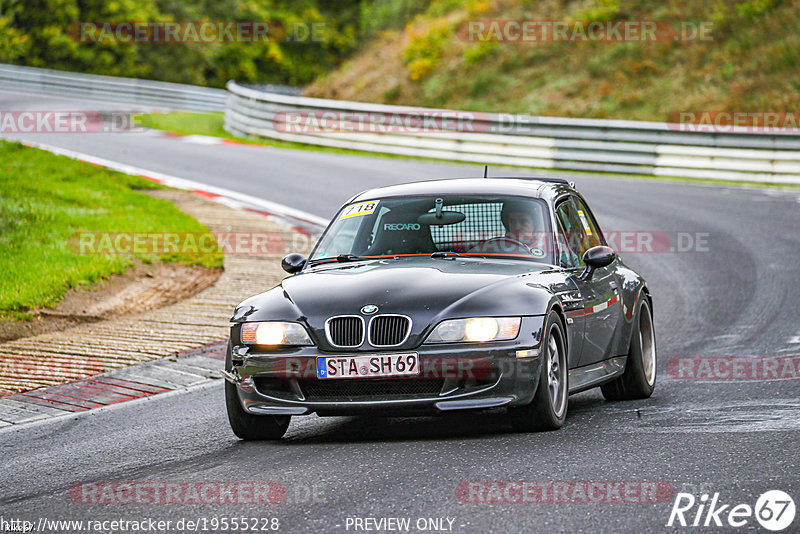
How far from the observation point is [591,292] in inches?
312

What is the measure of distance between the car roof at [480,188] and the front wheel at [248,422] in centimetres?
188

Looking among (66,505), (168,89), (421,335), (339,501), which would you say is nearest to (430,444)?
(421,335)

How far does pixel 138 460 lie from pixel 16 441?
1192 millimetres

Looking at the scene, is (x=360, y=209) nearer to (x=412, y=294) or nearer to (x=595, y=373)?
(x=412, y=294)

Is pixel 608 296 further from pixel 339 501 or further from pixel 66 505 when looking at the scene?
pixel 66 505

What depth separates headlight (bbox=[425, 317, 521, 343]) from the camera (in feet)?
21.6

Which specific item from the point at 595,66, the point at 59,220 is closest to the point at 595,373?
the point at 59,220

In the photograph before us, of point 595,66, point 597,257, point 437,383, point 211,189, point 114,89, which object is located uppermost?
point 595,66

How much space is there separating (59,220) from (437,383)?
30.3 ft

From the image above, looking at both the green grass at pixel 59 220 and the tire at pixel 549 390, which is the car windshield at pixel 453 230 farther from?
the green grass at pixel 59 220

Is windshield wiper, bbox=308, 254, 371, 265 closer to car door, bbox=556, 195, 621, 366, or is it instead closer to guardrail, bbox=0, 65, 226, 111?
car door, bbox=556, 195, 621, 366

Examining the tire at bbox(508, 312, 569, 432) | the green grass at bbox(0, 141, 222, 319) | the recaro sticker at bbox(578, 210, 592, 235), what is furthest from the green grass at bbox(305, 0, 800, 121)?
the tire at bbox(508, 312, 569, 432)

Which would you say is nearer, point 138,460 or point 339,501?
point 339,501

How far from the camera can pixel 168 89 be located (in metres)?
40.9
